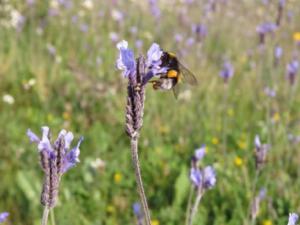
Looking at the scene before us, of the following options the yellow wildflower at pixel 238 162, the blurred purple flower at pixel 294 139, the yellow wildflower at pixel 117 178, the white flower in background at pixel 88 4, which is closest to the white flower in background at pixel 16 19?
the white flower in background at pixel 88 4

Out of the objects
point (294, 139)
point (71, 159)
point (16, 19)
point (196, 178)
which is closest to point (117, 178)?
point (294, 139)

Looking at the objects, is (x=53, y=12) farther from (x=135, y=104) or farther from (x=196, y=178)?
(x=135, y=104)

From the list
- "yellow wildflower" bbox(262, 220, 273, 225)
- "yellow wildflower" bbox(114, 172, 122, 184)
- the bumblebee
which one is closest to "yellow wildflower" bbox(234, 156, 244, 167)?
"yellow wildflower" bbox(262, 220, 273, 225)

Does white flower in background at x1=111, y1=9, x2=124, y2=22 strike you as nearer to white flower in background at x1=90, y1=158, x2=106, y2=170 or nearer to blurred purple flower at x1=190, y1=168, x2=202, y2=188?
white flower in background at x1=90, y1=158, x2=106, y2=170

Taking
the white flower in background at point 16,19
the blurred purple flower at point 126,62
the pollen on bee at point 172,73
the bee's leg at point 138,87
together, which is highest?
the white flower in background at point 16,19

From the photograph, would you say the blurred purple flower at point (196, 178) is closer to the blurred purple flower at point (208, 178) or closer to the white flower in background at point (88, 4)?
the blurred purple flower at point (208, 178)

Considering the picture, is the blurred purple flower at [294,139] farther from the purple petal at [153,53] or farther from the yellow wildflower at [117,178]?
the purple petal at [153,53]

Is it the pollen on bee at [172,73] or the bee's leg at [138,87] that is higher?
the pollen on bee at [172,73]

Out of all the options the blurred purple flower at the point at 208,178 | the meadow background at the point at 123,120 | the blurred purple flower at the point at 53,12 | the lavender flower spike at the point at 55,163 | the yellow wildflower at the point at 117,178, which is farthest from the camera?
the blurred purple flower at the point at 53,12

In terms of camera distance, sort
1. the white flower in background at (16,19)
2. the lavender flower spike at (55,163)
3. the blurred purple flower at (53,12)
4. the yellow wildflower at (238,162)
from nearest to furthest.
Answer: the lavender flower spike at (55,163), the yellow wildflower at (238,162), the white flower in background at (16,19), the blurred purple flower at (53,12)

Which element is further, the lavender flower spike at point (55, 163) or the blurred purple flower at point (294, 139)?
the blurred purple flower at point (294, 139)
